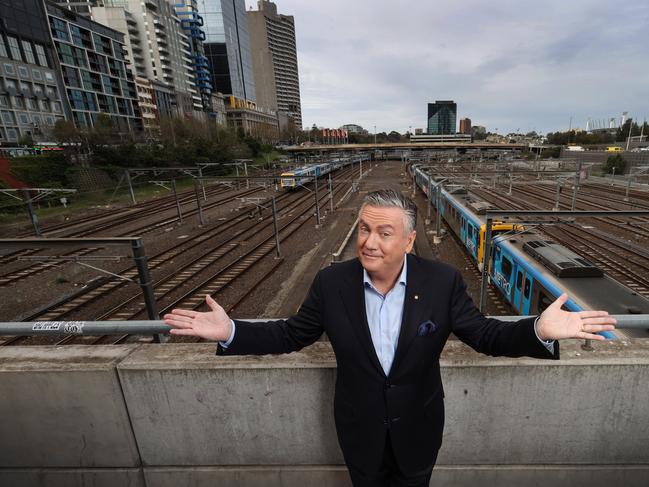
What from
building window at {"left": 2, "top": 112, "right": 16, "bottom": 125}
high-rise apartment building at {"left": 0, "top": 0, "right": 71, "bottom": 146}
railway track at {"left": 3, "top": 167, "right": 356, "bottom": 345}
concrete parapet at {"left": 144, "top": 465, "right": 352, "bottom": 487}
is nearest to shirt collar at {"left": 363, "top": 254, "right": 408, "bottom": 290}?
concrete parapet at {"left": 144, "top": 465, "right": 352, "bottom": 487}

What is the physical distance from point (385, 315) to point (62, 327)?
212 centimetres

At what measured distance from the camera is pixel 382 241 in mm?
1740

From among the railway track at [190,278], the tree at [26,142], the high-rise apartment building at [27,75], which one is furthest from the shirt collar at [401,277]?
the high-rise apartment building at [27,75]

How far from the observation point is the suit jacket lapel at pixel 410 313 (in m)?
1.71

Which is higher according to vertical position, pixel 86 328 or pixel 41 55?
pixel 41 55

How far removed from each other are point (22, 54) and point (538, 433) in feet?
236

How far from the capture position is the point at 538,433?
7.56 ft

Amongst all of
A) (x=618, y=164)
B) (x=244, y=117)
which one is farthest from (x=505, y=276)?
(x=244, y=117)

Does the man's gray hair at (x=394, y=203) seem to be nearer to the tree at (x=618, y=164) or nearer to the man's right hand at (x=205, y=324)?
the man's right hand at (x=205, y=324)

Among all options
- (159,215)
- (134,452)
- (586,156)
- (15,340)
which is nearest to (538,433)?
(134,452)

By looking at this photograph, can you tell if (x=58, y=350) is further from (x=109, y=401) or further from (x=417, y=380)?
(x=417, y=380)

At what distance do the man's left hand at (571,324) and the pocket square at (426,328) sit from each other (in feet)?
1.69

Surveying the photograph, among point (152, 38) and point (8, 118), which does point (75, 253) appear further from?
point (152, 38)

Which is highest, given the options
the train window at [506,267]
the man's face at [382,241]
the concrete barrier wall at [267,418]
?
the man's face at [382,241]
